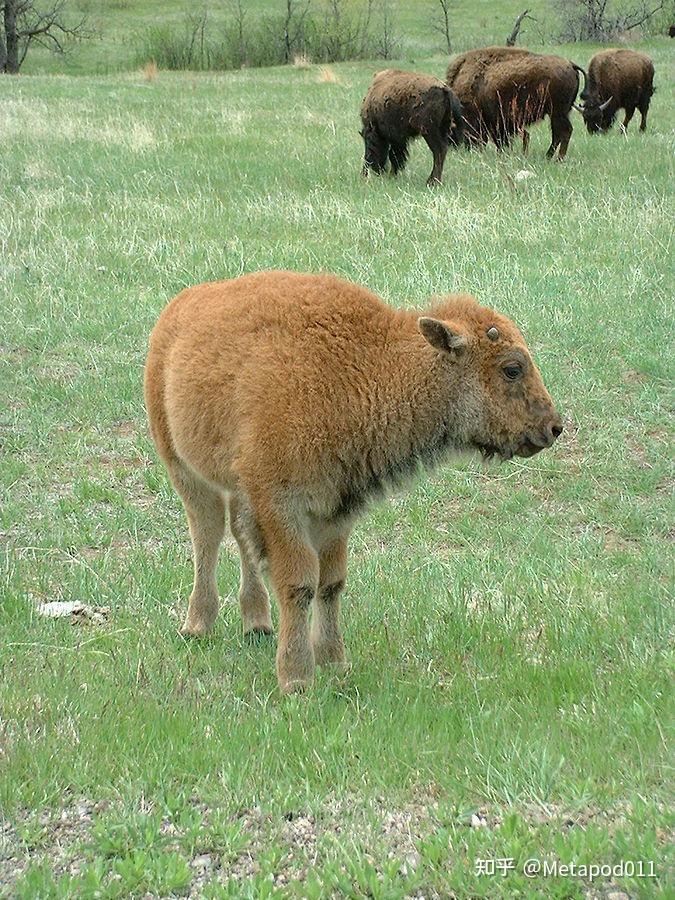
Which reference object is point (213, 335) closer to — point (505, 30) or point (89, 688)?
point (89, 688)

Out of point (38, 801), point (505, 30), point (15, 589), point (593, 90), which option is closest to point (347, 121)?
point (593, 90)

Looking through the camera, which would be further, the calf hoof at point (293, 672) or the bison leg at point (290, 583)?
the calf hoof at point (293, 672)

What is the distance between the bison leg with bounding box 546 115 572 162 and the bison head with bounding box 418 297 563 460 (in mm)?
15678

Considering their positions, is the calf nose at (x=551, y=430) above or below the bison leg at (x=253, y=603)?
above

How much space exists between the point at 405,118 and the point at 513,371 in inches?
567

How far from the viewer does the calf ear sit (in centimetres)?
523

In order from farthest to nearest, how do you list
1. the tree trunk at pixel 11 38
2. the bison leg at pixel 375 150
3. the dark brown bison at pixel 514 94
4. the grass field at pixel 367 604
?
→ 1. the tree trunk at pixel 11 38
2. the dark brown bison at pixel 514 94
3. the bison leg at pixel 375 150
4. the grass field at pixel 367 604

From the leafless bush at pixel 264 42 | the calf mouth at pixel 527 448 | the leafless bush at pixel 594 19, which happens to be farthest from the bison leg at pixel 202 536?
the leafless bush at pixel 594 19

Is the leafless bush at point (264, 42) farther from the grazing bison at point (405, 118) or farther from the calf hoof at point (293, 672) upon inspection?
the calf hoof at point (293, 672)

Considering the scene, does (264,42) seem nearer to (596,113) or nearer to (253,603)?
(596,113)

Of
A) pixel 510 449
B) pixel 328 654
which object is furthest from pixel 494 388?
pixel 328 654

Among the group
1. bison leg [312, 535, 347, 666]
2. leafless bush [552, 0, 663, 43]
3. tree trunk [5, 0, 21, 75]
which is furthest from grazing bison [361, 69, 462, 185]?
leafless bush [552, 0, 663, 43]

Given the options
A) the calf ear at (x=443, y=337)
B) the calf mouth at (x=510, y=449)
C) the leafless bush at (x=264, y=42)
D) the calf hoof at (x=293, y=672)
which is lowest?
the leafless bush at (x=264, y=42)

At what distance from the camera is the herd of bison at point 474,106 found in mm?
18719
